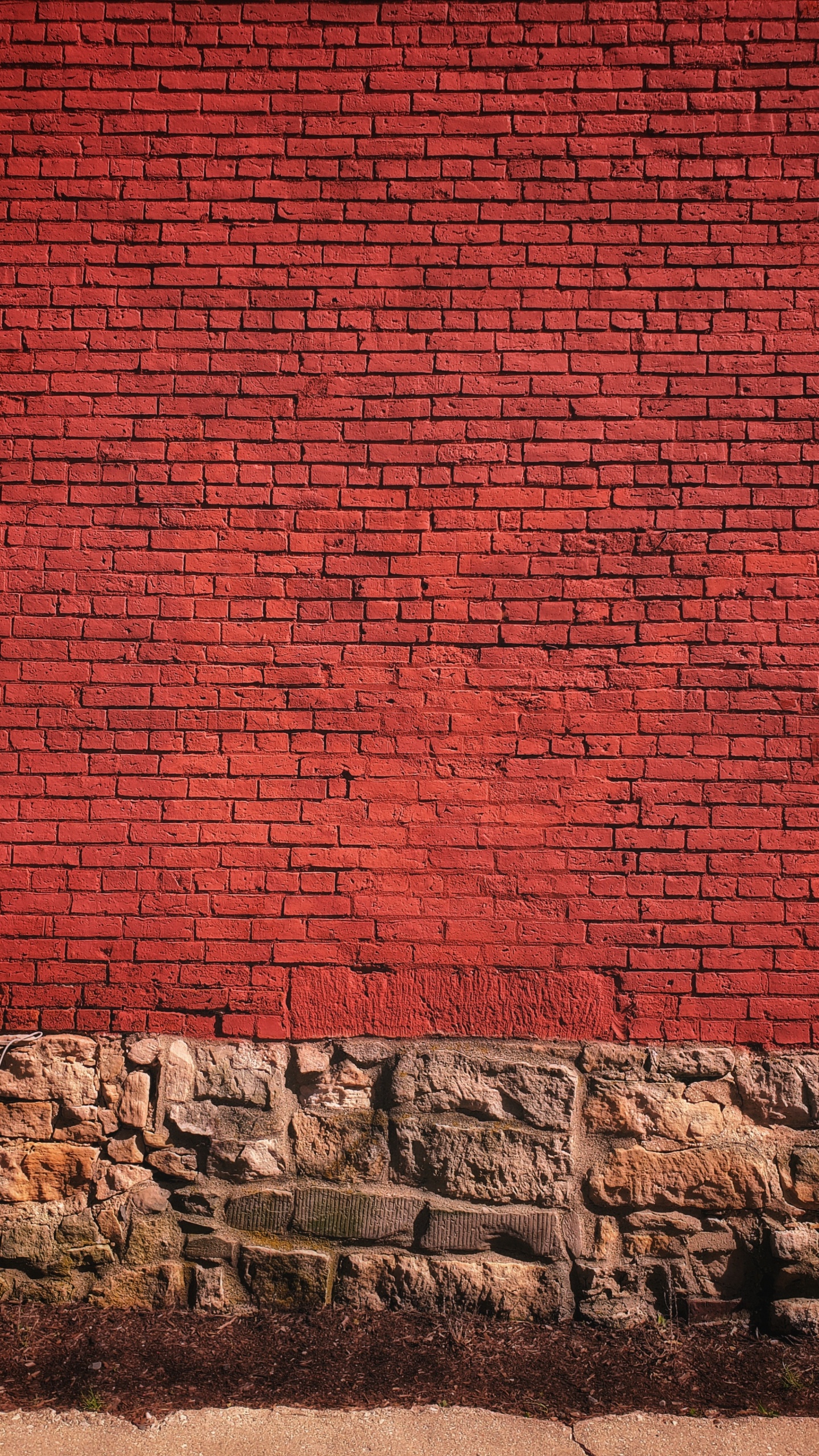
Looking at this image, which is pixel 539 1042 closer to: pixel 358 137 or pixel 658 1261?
pixel 658 1261

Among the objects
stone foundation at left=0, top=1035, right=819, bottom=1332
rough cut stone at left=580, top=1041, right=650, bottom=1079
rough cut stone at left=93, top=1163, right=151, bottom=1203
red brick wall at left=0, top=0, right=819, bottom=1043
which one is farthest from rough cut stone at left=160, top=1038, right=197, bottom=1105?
rough cut stone at left=580, top=1041, right=650, bottom=1079

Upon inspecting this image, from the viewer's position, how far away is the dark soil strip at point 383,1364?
8.93 feet

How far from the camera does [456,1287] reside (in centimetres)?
307

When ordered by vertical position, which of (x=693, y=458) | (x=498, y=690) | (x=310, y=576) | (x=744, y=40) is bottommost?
(x=498, y=690)

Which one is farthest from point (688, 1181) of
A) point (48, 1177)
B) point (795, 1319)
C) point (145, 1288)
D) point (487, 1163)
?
point (48, 1177)

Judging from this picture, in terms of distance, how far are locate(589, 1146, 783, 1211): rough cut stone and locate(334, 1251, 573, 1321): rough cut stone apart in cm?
32

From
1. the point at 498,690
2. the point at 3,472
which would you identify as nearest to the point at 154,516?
the point at 3,472

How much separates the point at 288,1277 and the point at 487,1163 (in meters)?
0.74

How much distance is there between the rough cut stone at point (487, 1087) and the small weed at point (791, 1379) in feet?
3.02

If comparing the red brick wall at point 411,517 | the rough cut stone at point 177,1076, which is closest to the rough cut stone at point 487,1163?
the red brick wall at point 411,517

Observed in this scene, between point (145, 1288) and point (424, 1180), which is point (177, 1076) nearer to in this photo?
point (145, 1288)

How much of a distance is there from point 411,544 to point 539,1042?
5.69 feet

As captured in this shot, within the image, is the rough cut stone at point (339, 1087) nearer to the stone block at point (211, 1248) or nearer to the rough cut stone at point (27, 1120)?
the stone block at point (211, 1248)

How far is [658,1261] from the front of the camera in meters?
3.09
